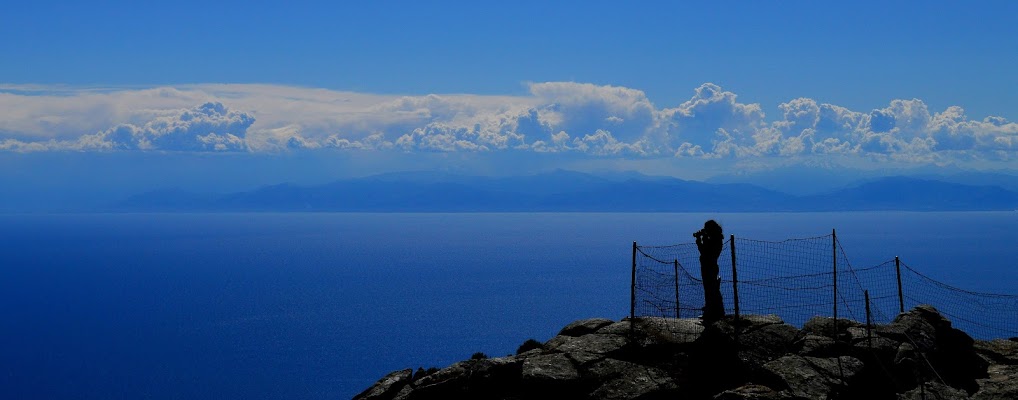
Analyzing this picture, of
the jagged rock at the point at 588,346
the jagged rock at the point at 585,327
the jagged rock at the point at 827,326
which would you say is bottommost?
the jagged rock at the point at 588,346

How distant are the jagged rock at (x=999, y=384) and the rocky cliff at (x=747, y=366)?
0.03 metres

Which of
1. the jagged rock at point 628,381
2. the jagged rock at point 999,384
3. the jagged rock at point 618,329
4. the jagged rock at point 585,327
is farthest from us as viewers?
the jagged rock at point 585,327

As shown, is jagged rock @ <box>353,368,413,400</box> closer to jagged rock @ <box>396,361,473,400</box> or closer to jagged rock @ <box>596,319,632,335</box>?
jagged rock @ <box>396,361,473,400</box>

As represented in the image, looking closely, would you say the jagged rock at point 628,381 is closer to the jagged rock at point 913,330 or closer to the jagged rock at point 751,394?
the jagged rock at point 751,394

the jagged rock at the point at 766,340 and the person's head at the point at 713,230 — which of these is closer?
the jagged rock at the point at 766,340

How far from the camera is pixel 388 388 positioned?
97.1 ft

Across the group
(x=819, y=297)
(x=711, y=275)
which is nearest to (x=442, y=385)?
(x=711, y=275)

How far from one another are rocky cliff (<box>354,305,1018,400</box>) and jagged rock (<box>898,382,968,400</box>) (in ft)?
0.14

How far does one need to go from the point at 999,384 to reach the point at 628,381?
11532mm

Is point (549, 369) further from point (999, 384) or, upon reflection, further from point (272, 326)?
point (272, 326)

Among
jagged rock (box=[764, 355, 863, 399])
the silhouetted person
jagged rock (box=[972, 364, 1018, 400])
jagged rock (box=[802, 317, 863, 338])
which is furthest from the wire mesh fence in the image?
jagged rock (box=[972, 364, 1018, 400])

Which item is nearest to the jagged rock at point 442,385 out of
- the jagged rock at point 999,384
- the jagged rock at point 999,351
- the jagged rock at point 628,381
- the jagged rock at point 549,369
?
the jagged rock at point 549,369

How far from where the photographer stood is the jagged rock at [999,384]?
2550 cm

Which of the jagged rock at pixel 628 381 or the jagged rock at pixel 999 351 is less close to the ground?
the jagged rock at pixel 999 351
